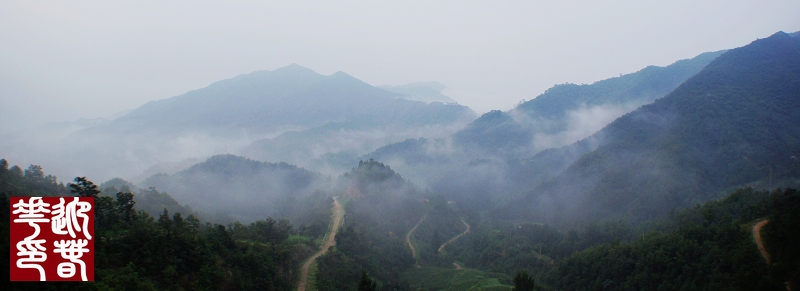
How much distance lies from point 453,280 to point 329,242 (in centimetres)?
1708

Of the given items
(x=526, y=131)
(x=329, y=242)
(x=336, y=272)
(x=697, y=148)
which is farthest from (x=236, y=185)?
(x=526, y=131)

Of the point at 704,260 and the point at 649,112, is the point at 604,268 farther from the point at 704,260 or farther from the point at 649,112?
the point at 649,112

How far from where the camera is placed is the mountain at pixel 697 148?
70.3 metres

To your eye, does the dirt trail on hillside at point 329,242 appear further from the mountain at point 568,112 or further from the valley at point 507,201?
the mountain at point 568,112

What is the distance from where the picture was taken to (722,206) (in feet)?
151

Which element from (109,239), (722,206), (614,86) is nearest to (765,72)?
(722,206)

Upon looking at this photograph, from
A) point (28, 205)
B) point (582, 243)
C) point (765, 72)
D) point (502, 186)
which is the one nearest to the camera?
point (28, 205)

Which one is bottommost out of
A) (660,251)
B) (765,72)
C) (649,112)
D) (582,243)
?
(582,243)

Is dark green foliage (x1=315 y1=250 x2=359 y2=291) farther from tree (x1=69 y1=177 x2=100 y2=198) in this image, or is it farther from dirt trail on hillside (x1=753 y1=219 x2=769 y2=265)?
dirt trail on hillside (x1=753 y1=219 x2=769 y2=265)

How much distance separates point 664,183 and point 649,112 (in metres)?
32.8

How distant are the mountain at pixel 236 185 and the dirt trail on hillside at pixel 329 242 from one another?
2351 cm

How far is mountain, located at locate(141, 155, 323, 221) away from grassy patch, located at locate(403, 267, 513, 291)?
44.6 metres

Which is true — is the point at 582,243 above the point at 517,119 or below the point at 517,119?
below

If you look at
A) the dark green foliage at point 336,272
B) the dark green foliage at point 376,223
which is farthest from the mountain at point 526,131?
the dark green foliage at point 336,272
